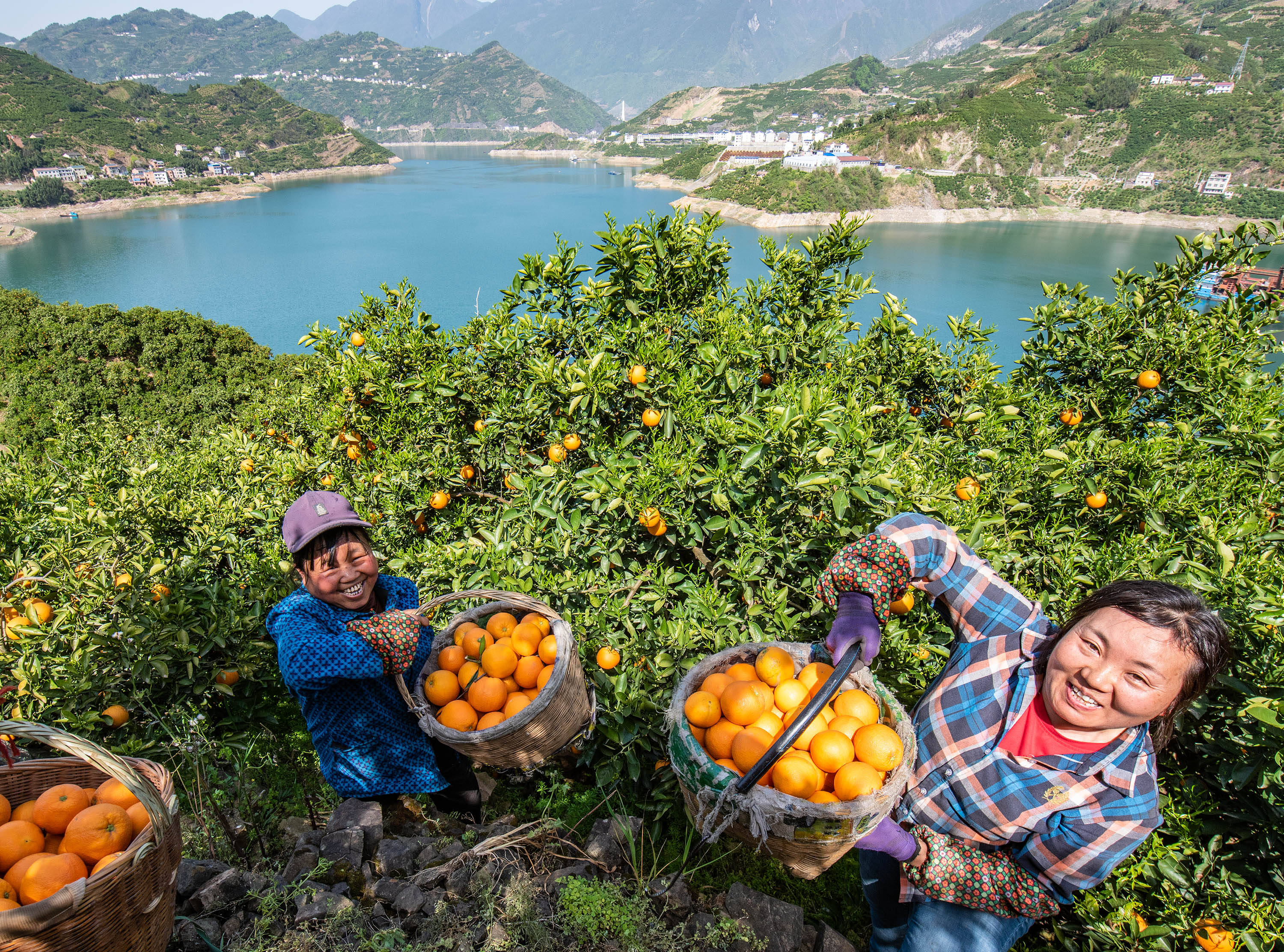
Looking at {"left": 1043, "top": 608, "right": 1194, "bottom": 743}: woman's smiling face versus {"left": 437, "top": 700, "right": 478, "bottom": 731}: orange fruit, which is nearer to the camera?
{"left": 1043, "top": 608, "right": 1194, "bottom": 743}: woman's smiling face

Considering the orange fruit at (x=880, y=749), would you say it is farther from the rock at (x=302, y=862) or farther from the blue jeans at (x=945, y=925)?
the rock at (x=302, y=862)

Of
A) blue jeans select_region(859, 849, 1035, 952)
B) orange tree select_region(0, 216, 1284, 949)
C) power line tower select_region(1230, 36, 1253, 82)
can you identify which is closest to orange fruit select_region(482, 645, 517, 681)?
orange tree select_region(0, 216, 1284, 949)

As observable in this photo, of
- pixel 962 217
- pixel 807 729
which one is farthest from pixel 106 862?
pixel 962 217

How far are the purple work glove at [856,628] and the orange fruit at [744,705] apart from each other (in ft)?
0.81

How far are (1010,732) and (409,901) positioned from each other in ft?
6.14

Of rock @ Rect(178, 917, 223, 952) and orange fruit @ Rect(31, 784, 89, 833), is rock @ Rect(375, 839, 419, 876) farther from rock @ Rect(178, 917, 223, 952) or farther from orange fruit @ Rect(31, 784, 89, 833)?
orange fruit @ Rect(31, 784, 89, 833)

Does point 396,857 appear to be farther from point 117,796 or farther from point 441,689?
point 117,796

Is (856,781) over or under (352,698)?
over

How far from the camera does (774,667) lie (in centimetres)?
184

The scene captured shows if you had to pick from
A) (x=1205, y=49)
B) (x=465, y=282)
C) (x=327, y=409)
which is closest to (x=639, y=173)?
(x=465, y=282)

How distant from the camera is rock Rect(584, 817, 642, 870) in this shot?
213 centimetres

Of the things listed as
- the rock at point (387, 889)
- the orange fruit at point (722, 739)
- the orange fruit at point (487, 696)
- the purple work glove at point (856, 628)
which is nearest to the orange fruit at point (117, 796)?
the rock at point (387, 889)

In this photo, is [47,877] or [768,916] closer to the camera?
[47,877]

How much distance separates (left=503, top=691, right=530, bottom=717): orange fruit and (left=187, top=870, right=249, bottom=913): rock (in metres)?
0.93
